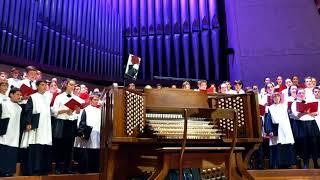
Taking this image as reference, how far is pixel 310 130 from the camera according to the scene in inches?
260

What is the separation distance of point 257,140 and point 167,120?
36.4 inches

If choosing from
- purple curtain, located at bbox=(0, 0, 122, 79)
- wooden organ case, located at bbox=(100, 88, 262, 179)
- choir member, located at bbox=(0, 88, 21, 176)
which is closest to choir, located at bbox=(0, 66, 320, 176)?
choir member, located at bbox=(0, 88, 21, 176)

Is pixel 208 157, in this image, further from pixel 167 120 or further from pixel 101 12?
pixel 101 12

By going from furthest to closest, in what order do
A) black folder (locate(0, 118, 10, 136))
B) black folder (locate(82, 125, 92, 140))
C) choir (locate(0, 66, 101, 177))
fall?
black folder (locate(82, 125, 92, 140)) < choir (locate(0, 66, 101, 177)) < black folder (locate(0, 118, 10, 136))

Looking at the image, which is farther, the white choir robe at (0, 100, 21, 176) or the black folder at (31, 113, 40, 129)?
the black folder at (31, 113, 40, 129)

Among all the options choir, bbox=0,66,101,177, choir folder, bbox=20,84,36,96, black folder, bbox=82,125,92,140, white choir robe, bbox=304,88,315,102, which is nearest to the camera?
choir, bbox=0,66,101,177

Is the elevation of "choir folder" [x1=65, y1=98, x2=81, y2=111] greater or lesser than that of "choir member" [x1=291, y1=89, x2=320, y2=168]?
greater

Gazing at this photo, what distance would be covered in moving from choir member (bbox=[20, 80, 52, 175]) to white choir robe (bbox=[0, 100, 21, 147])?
15 centimetres

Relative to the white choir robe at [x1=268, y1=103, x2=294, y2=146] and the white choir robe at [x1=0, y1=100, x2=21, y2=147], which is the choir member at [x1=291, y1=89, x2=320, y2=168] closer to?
the white choir robe at [x1=268, y1=103, x2=294, y2=146]

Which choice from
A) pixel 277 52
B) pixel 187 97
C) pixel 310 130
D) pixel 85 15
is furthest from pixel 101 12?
pixel 187 97

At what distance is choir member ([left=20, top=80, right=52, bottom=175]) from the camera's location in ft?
17.3

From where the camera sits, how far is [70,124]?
5.93 meters

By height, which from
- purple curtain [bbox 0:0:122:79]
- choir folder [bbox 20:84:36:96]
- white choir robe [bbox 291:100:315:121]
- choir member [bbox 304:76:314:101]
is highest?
purple curtain [bbox 0:0:122:79]

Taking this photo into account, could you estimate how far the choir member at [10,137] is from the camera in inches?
195
